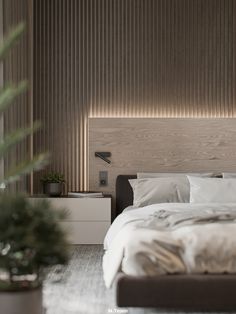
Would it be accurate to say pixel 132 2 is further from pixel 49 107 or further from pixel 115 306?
pixel 115 306

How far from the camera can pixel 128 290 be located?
3.16 meters

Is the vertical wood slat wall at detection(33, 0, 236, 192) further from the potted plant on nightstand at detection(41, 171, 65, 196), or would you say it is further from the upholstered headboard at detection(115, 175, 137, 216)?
the upholstered headboard at detection(115, 175, 137, 216)

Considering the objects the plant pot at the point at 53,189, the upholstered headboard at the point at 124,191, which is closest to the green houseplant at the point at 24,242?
the plant pot at the point at 53,189

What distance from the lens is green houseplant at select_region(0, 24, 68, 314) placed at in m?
2.32

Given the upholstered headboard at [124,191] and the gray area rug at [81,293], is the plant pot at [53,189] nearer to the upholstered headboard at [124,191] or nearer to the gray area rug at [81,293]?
the upholstered headboard at [124,191]

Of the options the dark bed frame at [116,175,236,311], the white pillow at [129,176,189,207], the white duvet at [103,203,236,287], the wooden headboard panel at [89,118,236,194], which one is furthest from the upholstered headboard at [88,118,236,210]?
the dark bed frame at [116,175,236,311]

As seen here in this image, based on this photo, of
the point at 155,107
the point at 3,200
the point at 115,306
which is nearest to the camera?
the point at 3,200

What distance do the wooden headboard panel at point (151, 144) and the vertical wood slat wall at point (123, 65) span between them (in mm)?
127

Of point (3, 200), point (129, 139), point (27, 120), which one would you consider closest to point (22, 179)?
point (27, 120)

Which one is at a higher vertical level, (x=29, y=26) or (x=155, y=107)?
(x=29, y=26)

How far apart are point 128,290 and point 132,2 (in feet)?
11.8

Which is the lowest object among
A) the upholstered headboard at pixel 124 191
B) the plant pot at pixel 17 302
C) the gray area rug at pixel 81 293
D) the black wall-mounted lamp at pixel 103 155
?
the gray area rug at pixel 81 293

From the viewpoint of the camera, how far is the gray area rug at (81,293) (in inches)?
132

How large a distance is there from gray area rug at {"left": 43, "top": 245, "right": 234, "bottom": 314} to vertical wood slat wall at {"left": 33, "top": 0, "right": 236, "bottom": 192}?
160 centimetres
